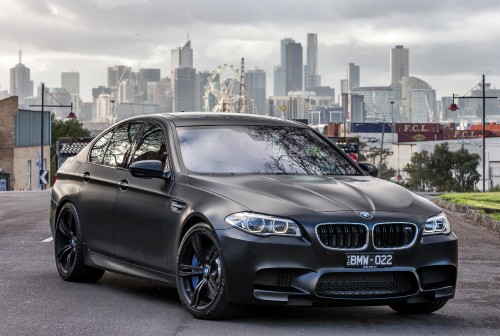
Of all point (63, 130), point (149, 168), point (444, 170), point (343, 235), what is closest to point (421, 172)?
point (444, 170)

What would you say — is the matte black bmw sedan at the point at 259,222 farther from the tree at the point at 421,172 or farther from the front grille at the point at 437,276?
the tree at the point at 421,172

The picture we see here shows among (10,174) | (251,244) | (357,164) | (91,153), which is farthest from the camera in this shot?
(10,174)

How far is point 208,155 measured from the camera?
9.30 m

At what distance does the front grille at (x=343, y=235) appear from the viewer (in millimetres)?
8000

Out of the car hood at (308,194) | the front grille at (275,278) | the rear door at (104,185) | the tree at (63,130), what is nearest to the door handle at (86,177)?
the rear door at (104,185)

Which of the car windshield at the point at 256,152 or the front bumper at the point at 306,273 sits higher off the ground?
the car windshield at the point at 256,152

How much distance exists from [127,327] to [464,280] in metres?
4.42

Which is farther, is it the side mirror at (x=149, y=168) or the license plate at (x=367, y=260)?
the side mirror at (x=149, y=168)

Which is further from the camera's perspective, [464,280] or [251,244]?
[464,280]

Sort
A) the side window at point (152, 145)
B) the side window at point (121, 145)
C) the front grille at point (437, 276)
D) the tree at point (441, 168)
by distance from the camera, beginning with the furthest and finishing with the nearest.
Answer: the tree at point (441, 168)
the side window at point (121, 145)
the side window at point (152, 145)
the front grille at point (437, 276)

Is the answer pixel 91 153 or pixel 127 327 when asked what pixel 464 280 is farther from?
pixel 127 327

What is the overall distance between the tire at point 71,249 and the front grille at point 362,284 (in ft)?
10.6

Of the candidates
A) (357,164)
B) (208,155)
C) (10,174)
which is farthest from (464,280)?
(10,174)

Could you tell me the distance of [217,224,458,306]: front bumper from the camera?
797cm
